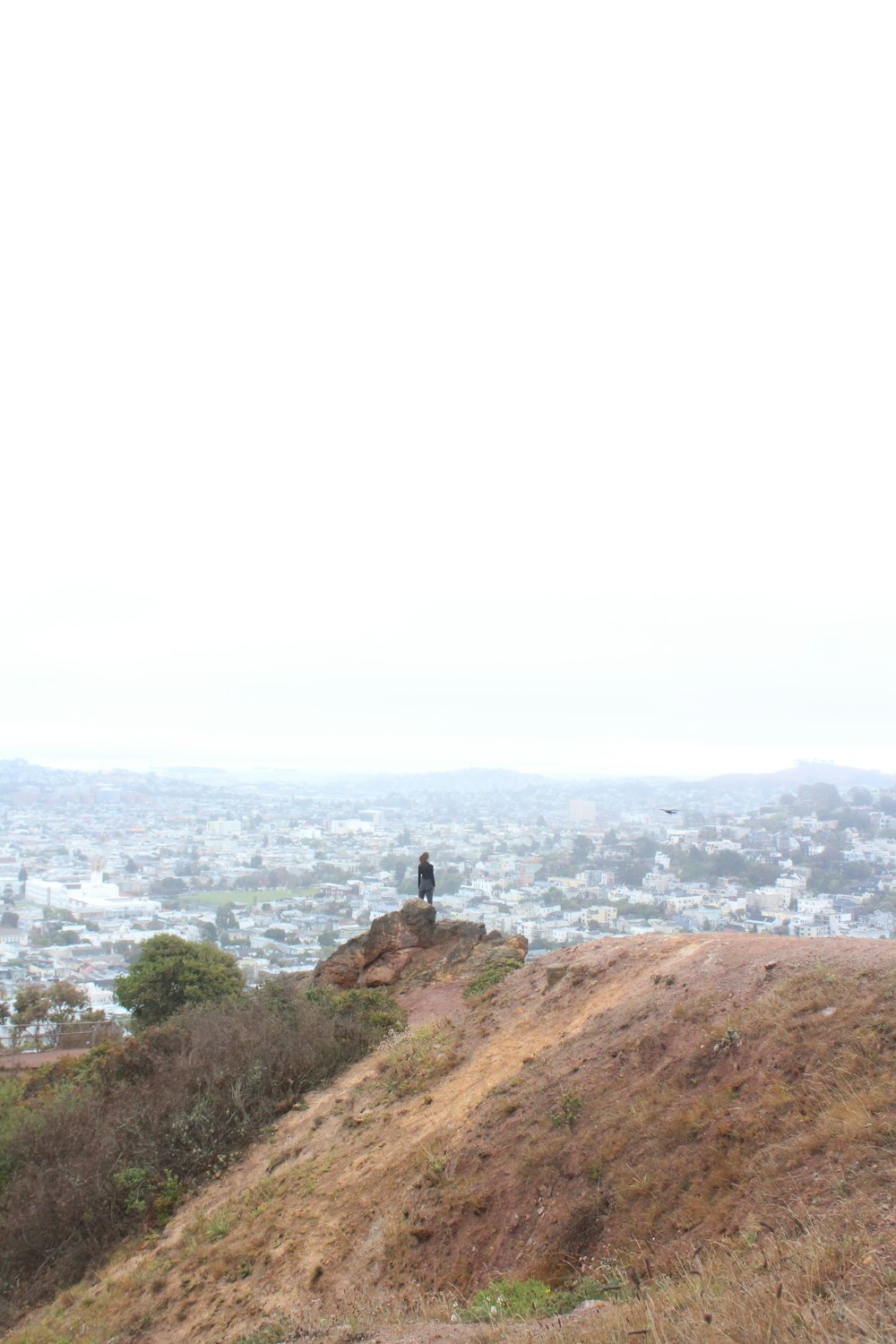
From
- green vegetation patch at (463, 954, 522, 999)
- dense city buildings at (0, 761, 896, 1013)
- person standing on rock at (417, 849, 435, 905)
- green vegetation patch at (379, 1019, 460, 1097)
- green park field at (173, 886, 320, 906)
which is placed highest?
person standing on rock at (417, 849, 435, 905)

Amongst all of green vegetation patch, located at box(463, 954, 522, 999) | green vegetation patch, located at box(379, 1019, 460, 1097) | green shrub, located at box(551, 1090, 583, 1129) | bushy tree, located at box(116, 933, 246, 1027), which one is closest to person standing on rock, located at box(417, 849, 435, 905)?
green vegetation patch, located at box(463, 954, 522, 999)

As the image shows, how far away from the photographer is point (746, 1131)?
7.36 meters

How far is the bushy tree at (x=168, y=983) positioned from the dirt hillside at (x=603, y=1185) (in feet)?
30.3

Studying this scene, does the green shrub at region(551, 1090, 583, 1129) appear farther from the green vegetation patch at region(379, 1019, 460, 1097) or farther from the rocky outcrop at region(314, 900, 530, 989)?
the rocky outcrop at region(314, 900, 530, 989)

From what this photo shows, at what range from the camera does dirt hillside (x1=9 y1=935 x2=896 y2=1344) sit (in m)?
5.20

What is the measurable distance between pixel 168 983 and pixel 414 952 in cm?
667

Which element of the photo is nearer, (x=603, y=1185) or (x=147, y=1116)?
(x=603, y=1185)

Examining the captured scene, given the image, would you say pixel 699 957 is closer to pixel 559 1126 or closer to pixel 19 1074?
pixel 559 1126

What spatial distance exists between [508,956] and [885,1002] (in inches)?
408

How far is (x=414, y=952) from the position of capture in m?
19.8

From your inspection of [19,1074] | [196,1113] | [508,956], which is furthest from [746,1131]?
[19,1074]

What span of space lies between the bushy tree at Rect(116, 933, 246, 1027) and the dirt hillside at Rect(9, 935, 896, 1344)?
30.3ft

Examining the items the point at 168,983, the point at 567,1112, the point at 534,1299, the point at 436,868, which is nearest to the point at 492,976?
the point at 567,1112

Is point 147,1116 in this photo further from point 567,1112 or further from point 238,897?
point 238,897
